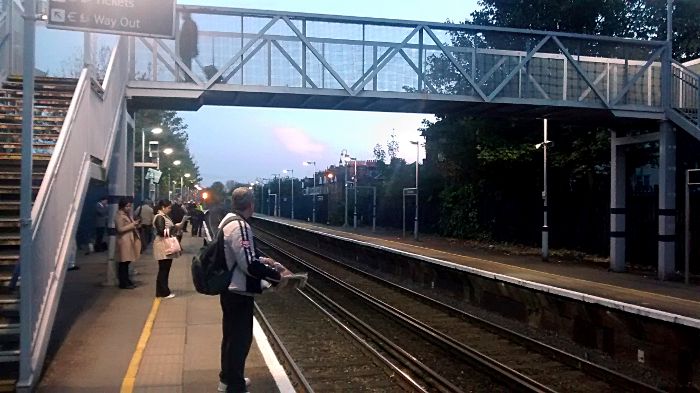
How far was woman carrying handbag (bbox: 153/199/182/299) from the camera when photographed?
12483 mm

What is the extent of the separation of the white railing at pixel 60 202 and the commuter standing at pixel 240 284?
79.6 inches

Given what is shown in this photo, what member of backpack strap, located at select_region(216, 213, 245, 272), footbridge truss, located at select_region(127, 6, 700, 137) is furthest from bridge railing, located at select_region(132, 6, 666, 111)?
backpack strap, located at select_region(216, 213, 245, 272)

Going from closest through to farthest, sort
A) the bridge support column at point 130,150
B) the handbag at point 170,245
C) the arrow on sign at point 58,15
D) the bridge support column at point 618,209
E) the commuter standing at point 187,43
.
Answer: the arrow on sign at point 58,15
the handbag at point 170,245
the commuter standing at point 187,43
the bridge support column at point 130,150
the bridge support column at point 618,209

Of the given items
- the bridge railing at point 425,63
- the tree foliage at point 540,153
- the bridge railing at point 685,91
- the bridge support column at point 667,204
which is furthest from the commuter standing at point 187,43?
the bridge railing at point 685,91

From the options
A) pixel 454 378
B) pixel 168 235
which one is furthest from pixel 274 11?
pixel 454 378

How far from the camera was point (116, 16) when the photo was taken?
8078 mm

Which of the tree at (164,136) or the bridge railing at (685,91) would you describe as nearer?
the bridge railing at (685,91)

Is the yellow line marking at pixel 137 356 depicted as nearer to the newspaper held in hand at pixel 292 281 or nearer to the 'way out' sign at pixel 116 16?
the newspaper held in hand at pixel 292 281

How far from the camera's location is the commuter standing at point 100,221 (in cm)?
2225

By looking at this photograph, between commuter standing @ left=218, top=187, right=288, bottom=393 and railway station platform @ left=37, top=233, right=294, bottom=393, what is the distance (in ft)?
3.77

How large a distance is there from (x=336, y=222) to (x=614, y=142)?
44.6m

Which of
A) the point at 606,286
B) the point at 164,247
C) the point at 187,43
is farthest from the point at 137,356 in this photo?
the point at 606,286

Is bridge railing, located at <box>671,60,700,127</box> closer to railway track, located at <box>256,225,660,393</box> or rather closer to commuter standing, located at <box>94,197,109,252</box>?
railway track, located at <box>256,225,660,393</box>

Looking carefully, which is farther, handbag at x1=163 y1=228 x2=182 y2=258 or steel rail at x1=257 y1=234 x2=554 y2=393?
handbag at x1=163 y1=228 x2=182 y2=258
